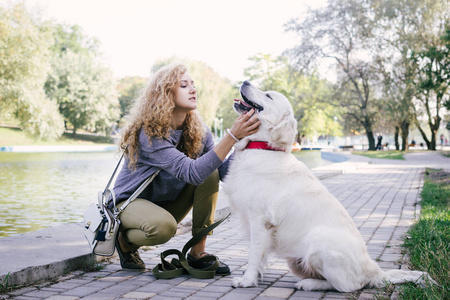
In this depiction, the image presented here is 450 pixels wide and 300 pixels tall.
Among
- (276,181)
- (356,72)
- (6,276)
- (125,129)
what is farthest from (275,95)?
(356,72)

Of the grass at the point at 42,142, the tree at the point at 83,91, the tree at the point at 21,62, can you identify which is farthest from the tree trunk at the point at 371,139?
the grass at the point at 42,142

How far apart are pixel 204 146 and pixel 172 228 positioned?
3.08 feet

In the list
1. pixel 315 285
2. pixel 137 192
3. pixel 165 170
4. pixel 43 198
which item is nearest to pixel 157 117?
pixel 165 170

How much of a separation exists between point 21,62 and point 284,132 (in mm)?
24856

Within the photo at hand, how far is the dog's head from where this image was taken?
3.42 m

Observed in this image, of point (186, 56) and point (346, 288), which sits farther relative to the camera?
point (186, 56)

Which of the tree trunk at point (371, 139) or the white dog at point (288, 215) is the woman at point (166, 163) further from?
the tree trunk at point (371, 139)

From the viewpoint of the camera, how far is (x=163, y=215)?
142 inches

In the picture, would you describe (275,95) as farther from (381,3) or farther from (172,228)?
(381,3)

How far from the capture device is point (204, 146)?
4219 millimetres

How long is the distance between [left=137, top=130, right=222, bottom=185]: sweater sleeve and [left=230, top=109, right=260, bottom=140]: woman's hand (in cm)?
26

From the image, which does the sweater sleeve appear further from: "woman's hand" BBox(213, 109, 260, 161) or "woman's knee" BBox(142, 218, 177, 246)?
"woman's knee" BBox(142, 218, 177, 246)

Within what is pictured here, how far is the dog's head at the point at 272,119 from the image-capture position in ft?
11.2

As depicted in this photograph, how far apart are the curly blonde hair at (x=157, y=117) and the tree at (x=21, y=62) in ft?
75.4
